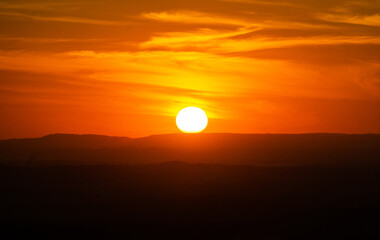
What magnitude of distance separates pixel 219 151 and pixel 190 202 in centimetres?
2948

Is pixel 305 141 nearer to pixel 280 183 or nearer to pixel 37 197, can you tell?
pixel 280 183

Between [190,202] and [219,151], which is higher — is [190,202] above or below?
below

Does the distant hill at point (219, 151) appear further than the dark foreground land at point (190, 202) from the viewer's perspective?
Yes

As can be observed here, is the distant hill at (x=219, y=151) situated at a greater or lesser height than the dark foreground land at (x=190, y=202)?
greater

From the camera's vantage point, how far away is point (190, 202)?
33.3 meters

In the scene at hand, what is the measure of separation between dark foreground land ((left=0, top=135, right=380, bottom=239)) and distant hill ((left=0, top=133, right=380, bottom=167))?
14564 millimetres

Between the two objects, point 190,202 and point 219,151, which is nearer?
point 190,202

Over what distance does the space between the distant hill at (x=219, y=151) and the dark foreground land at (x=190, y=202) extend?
14.6 meters

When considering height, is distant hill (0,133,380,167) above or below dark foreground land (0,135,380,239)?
above

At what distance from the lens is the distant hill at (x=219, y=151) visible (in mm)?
55562

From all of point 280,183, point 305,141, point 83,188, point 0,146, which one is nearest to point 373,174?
point 280,183

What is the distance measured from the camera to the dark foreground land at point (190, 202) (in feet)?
91.7

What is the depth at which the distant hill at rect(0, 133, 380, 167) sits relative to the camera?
182ft

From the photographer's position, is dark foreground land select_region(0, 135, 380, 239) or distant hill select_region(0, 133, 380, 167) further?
distant hill select_region(0, 133, 380, 167)
